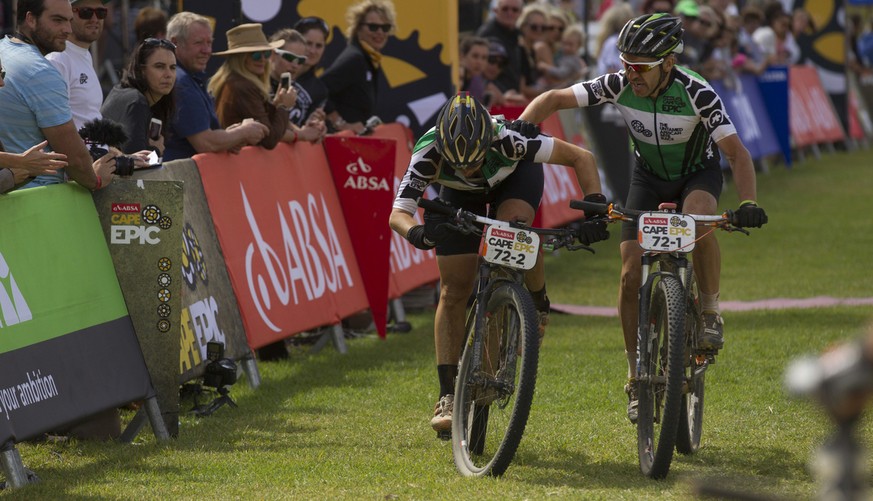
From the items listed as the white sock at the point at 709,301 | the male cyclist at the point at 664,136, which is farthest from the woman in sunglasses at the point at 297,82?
the white sock at the point at 709,301

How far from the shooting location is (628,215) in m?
6.39

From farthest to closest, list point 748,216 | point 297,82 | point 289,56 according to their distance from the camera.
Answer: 1. point 297,82
2. point 289,56
3. point 748,216

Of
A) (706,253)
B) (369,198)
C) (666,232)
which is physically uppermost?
(666,232)

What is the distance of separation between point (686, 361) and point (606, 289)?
7.27 meters

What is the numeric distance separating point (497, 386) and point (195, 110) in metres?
3.58

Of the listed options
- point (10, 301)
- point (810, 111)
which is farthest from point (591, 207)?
point (810, 111)

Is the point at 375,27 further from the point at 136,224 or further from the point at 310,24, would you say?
the point at 136,224

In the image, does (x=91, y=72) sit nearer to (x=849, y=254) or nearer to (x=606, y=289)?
(x=606, y=289)

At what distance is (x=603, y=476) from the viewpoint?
6.36 m

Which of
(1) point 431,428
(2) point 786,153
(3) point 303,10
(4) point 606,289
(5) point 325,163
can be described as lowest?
(2) point 786,153

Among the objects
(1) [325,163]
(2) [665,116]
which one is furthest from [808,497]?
(1) [325,163]

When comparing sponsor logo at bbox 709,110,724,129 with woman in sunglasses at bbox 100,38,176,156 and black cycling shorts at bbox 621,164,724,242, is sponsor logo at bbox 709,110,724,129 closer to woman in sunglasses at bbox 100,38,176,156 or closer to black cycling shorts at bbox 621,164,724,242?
black cycling shorts at bbox 621,164,724,242

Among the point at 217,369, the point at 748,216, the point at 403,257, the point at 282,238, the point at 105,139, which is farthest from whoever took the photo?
the point at 403,257

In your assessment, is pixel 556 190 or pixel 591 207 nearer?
pixel 591 207
